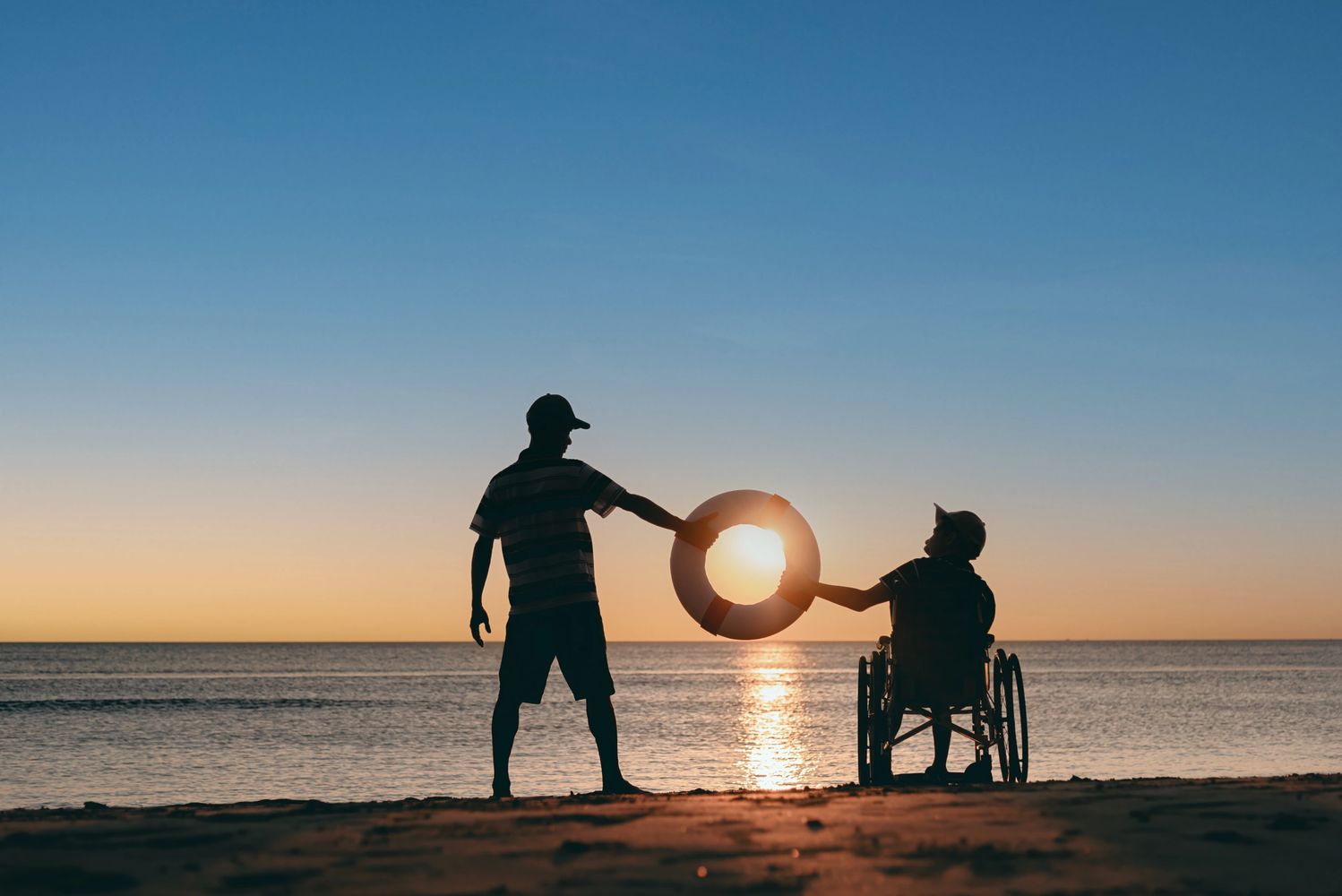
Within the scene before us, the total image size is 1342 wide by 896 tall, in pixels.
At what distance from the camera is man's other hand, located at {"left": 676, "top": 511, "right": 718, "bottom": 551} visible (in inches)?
235

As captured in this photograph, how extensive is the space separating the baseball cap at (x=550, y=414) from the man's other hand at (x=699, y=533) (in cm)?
82

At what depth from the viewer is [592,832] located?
348cm

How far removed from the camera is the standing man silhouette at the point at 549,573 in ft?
17.1

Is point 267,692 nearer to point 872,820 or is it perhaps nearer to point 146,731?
point 146,731

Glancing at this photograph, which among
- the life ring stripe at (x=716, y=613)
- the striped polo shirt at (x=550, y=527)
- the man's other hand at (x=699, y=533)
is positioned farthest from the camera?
the life ring stripe at (x=716, y=613)

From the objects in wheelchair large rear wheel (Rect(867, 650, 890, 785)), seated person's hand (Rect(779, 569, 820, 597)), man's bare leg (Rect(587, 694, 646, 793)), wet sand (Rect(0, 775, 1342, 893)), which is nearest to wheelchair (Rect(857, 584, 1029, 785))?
wheelchair large rear wheel (Rect(867, 650, 890, 785))

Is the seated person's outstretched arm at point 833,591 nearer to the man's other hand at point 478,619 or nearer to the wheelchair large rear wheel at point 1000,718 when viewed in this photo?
the wheelchair large rear wheel at point 1000,718

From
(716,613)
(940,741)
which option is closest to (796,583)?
(716,613)

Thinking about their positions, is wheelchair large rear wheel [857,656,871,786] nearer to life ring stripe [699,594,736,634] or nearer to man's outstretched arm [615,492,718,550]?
life ring stripe [699,594,736,634]

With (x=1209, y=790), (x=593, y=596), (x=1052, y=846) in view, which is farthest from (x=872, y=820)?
(x=593, y=596)

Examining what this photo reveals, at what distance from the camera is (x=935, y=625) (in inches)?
267

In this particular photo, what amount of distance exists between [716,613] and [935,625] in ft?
3.80

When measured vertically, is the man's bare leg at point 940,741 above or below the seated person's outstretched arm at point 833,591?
below

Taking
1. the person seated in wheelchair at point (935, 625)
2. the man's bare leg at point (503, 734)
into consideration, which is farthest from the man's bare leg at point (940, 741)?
the man's bare leg at point (503, 734)
